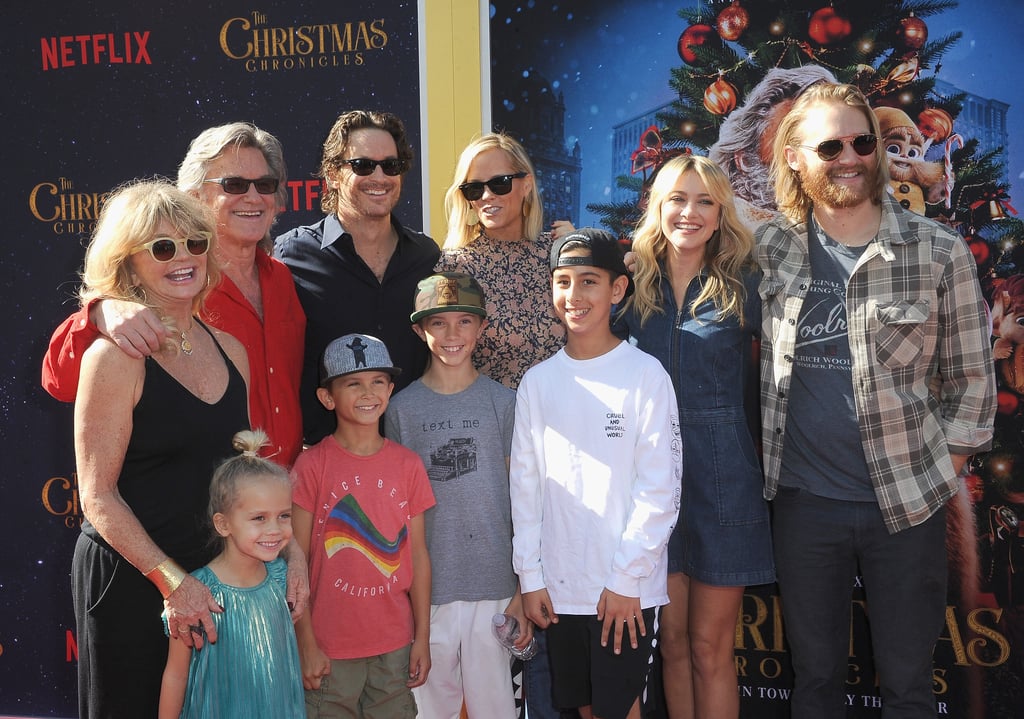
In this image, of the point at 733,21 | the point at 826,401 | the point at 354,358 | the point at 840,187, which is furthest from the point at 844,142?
the point at 354,358

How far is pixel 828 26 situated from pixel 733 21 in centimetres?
39

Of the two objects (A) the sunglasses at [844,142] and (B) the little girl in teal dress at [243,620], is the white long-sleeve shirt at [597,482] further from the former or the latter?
(A) the sunglasses at [844,142]

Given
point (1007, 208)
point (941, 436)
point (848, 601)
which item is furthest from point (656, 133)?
point (848, 601)

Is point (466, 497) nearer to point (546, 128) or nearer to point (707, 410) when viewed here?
point (707, 410)

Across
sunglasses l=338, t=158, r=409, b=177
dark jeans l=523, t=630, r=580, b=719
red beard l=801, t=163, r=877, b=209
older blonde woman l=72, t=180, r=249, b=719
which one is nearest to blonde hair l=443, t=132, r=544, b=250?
sunglasses l=338, t=158, r=409, b=177

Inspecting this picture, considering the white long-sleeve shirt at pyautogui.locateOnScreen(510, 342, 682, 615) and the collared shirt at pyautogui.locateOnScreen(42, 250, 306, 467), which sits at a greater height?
the collared shirt at pyautogui.locateOnScreen(42, 250, 306, 467)

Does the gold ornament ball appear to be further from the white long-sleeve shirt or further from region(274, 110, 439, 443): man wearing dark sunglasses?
region(274, 110, 439, 443): man wearing dark sunglasses

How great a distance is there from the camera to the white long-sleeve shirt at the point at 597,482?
8.36 ft

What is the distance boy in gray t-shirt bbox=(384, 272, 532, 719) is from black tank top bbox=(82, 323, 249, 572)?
0.76 metres

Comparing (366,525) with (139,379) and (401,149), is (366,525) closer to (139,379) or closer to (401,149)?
(139,379)

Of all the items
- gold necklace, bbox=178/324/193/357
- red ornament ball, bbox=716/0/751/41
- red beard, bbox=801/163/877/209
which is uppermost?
red ornament ball, bbox=716/0/751/41

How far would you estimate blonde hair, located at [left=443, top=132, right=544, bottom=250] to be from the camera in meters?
3.19

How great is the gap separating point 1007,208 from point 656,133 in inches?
57.9

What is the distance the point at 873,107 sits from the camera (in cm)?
357
